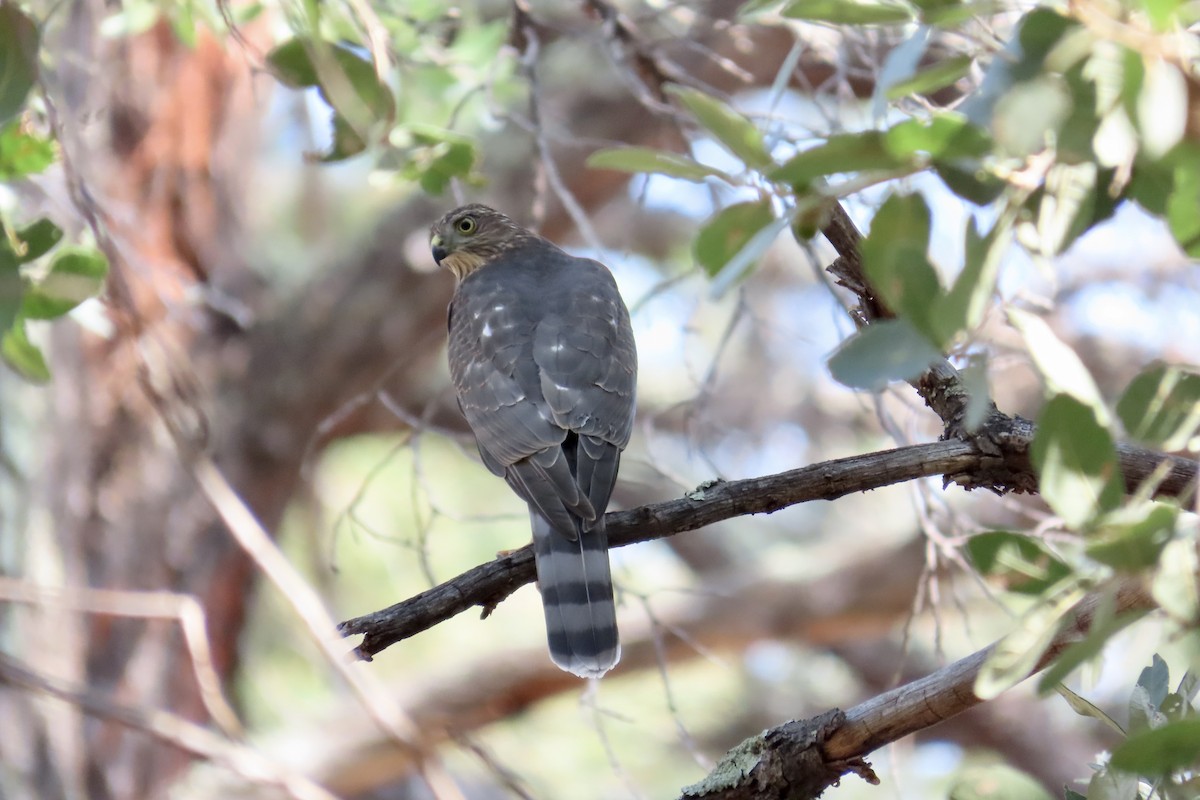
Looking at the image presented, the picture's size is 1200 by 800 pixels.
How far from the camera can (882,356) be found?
1.30m

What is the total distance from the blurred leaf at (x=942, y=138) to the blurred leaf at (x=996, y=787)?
847 millimetres

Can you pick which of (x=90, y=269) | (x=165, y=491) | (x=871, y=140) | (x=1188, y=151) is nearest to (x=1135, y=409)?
(x=1188, y=151)

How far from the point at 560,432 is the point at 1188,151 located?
2360mm

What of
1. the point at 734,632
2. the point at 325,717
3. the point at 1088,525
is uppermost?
the point at 1088,525

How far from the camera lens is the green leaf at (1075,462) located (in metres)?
1.29

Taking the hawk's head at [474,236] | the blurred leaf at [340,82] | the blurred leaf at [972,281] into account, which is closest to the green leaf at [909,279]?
the blurred leaf at [972,281]

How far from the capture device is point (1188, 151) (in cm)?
123

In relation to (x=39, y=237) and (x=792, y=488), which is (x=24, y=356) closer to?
(x=39, y=237)

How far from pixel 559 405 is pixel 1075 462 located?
7.55ft

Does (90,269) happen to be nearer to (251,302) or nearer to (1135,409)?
(1135,409)

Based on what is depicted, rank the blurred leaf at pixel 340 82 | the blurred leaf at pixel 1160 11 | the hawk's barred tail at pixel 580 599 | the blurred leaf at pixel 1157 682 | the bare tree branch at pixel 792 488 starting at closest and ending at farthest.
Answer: the blurred leaf at pixel 1160 11
the blurred leaf at pixel 1157 682
the blurred leaf at pixel 340 82
the bare tree branch at pixel 792 488
the hawk's barred tail at pixel 580 599

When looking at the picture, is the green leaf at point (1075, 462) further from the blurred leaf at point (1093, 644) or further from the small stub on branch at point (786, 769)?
the small stub on branch at point (786, 769)

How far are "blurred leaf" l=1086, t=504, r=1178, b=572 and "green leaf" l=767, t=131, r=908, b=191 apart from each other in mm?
453

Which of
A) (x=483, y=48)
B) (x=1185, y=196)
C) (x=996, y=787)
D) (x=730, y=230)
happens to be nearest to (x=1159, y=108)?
(x=1185, y=196)
